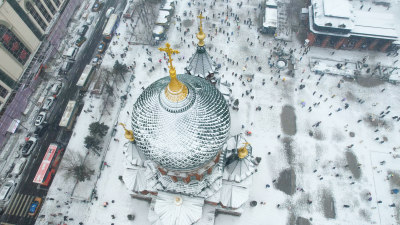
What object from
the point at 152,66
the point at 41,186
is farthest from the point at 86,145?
the point at 152,66

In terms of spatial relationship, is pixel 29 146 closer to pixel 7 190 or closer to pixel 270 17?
pixel 7 190

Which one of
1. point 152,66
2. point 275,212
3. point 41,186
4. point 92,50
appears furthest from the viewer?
point 92,50

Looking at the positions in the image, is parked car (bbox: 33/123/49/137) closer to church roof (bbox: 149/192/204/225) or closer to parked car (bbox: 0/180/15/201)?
parked car (bbox: 0/180/15/201)

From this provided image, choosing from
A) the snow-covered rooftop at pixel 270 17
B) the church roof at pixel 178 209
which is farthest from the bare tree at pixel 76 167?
the snow-covered rooftop at pixel 270 17

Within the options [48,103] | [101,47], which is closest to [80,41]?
[101,47]

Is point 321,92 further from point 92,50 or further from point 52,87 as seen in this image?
point 52,87

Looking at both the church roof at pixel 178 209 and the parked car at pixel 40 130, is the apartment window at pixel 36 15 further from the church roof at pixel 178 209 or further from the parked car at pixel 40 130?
the church roof at pixel 178 209
